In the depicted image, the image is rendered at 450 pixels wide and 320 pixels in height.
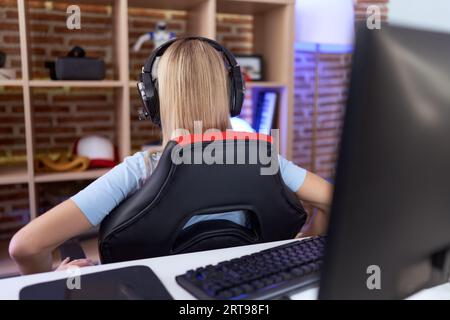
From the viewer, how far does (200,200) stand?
2.89ft

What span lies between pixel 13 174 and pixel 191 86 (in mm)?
1387

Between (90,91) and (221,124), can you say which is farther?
(90,91)

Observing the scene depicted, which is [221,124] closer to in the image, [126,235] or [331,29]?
[126,235]

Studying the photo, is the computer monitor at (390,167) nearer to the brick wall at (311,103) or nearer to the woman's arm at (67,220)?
the woman's arm at (67,220)

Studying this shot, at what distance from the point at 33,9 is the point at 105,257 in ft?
6.33

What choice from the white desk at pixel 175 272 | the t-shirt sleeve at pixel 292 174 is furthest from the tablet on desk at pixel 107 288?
the t-shirt sleeve at pixel 292 174

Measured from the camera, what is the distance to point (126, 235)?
0.89 meters

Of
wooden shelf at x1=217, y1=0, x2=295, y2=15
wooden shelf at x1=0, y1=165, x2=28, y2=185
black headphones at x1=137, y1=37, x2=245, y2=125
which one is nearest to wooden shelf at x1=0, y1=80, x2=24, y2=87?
wooden shelf at x1=0, y1=165, x2=28, y2=185

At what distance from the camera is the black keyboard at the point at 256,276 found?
0.68 m

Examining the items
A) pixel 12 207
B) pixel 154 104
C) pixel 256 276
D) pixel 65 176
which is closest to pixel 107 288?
pixel 256 276

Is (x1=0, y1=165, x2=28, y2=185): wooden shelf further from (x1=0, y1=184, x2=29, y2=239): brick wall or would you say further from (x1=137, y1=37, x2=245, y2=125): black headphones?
(x1=137, y1=37, x2=245, y2=125): black headphones

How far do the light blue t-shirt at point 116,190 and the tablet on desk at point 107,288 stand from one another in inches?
9.3

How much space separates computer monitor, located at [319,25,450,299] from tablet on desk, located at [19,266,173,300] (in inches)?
13.4
